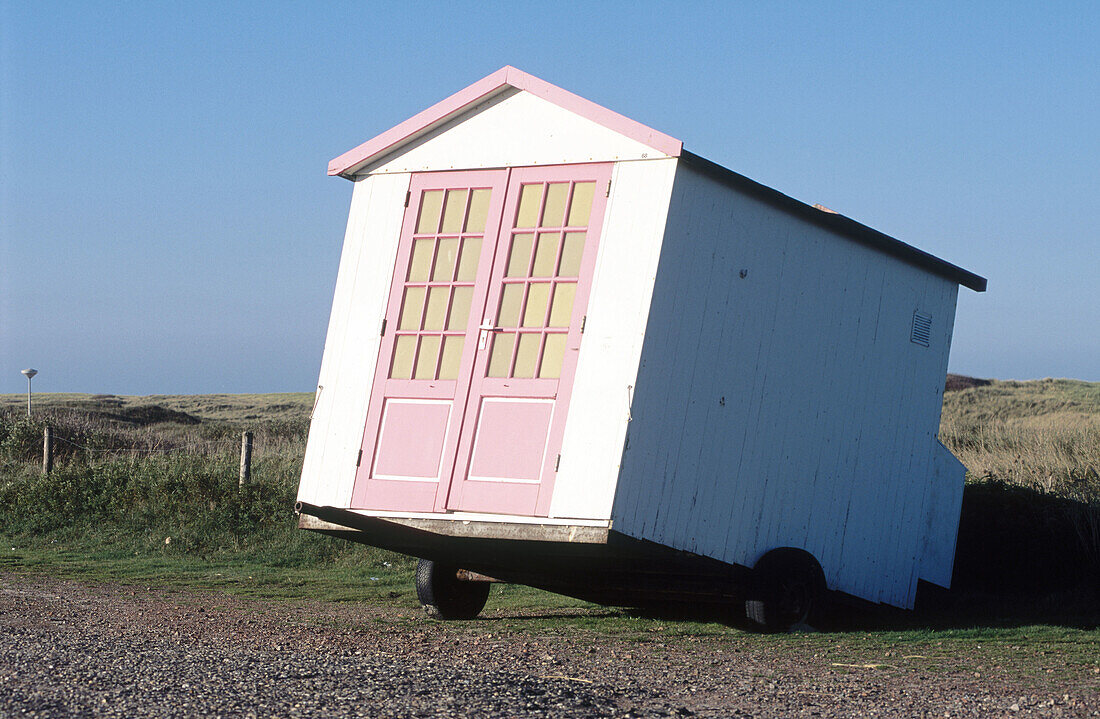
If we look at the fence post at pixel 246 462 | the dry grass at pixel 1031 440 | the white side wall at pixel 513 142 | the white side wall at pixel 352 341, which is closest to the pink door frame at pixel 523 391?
the white side wall at pixel 513 142

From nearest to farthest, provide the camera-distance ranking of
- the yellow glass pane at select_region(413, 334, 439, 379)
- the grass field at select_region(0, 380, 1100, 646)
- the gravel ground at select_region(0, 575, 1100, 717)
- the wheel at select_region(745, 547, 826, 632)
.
→ the gravel ground at select_region(0, 575, 1100, 717) < the yellow glass pane at select_region(413, 334, 439, 379) < the wheel at select_region(745, 547, 826, 632) < the grass field at select_region(0, 380, 1100, 646)

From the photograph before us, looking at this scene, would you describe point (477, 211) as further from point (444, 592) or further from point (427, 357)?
point (444, 592)

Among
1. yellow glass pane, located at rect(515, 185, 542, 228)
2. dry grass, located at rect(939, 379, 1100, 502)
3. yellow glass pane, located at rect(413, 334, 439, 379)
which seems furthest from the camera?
dry grass, located at rect(939, 379, 1100, 502)

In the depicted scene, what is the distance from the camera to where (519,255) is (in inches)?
312

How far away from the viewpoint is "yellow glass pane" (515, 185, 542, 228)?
7.97m

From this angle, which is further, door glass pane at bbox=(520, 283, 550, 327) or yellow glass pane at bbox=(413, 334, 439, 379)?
yellow glass pane at bbox=(413, 334, 439, 379)

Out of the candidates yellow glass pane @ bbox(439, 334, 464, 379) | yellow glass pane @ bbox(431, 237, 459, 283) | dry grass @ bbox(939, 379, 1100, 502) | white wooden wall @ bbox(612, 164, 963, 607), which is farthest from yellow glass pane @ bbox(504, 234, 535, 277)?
dry grass @ bbox(939, 379, 1100, 502)

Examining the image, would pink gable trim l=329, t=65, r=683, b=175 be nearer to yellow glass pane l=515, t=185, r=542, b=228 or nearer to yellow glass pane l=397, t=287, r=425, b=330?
yellow glass pane l=515, t=185, r=542, b=228

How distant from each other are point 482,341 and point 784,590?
9.64 feet

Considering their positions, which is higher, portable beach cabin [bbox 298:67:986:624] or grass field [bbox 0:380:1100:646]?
portable beach cabin [bbox 298:67:986:624]

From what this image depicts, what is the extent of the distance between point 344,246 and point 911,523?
211 inches

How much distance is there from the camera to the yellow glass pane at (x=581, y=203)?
306 inches

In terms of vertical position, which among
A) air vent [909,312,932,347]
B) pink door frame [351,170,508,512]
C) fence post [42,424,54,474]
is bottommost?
fence post [42,424,54,474]

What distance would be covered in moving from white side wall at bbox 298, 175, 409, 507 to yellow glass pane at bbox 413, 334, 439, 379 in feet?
1.20
